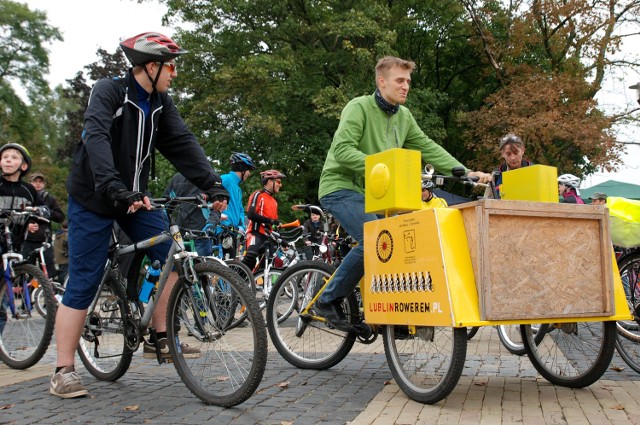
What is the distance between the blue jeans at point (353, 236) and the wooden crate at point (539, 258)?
1.10 meters

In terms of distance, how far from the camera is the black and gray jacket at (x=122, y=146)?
437 cm

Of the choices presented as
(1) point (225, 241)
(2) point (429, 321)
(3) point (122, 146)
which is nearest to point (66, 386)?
(3) point (122, 146)

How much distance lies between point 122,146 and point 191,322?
1252mm

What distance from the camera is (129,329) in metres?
4.78

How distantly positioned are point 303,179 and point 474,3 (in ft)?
29.6

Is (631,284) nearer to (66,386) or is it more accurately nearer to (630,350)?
(630,350)

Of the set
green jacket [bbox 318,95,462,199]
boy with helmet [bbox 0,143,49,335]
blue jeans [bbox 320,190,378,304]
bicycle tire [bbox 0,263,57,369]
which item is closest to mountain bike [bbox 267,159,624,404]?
blue jeans [bbox 320,190,378,304]

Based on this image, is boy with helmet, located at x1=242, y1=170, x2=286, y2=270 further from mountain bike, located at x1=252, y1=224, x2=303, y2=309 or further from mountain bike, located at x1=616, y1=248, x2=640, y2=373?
mountain bike, located at x1=616, y1=248, x2=640, y2=373

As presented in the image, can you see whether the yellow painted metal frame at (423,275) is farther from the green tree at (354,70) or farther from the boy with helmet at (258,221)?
the green tree at (354,70)

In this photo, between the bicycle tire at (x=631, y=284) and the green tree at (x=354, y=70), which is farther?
the green tree at (x=354, y=70)

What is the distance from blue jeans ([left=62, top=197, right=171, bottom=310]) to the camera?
15.2ft

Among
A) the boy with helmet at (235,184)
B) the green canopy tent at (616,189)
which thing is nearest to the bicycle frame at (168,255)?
the boy with helmet at (235,184)

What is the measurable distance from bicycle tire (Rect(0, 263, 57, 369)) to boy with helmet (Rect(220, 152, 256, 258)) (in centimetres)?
390

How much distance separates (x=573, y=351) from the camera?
473 centimetres
